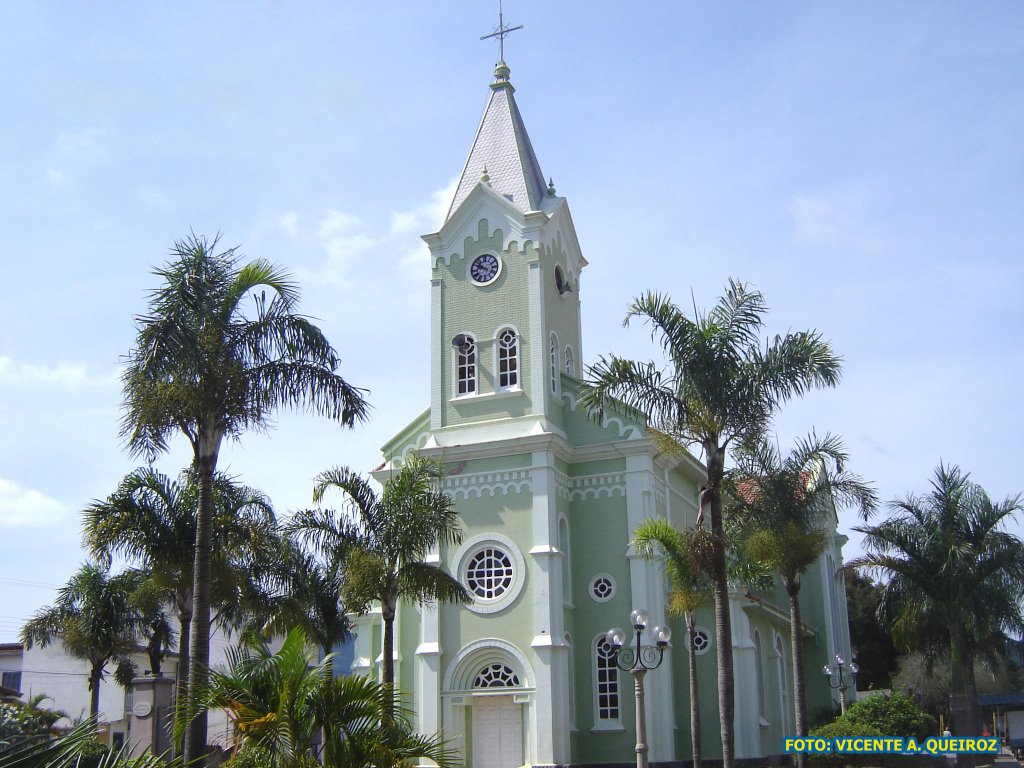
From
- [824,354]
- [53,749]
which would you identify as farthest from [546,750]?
[53,749]

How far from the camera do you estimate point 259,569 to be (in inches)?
1003

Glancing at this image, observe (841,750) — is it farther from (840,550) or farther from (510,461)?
(840,550)

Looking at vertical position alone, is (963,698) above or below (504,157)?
below

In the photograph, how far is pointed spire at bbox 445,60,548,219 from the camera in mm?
34344

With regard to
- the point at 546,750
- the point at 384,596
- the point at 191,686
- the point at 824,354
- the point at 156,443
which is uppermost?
the point at 824,354

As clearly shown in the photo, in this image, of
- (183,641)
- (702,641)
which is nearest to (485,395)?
(702,641)

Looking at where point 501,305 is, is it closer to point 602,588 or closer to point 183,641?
point 602,588

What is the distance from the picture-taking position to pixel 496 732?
29.9 metres

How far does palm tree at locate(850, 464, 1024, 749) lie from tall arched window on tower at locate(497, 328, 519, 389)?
1069 centimetres

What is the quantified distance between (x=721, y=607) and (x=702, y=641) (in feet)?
43.1

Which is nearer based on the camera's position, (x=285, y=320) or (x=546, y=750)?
(x=285, y=320)

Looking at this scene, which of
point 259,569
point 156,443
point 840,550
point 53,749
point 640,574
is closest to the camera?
point 53,749

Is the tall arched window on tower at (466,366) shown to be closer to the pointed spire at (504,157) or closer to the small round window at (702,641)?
the pointed spire at (504,157)

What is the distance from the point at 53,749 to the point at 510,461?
924 inches
